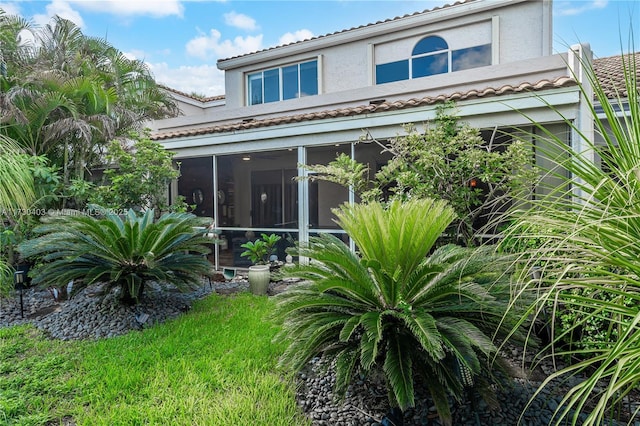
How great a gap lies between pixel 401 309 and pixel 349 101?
366 inches

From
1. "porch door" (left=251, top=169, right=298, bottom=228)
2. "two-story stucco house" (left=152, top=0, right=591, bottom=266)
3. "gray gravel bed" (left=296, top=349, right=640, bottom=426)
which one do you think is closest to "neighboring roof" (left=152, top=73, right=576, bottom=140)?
"two-story stucco house" (left=152, top=0, right=591, bottom=266)

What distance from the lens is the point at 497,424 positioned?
3084mm

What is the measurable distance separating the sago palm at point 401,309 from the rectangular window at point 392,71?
9.88 metres

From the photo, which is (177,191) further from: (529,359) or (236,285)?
(529,359)

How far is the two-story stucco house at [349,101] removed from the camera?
7.24 m

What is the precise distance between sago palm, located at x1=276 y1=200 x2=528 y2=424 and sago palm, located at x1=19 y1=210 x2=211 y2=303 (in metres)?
3.32

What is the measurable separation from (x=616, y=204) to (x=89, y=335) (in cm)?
685

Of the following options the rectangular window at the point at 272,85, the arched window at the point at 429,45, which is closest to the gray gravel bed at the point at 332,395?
the rectangular window at the point at 272,85

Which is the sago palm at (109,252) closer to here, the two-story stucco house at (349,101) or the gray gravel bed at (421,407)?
the two-story stucco house at (349,101)

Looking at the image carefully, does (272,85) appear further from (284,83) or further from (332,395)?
(332,395)

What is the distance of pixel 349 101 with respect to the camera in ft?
37.4

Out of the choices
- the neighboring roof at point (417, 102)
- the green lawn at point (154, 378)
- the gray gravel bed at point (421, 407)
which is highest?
the neighboring roof at point (417, 102)

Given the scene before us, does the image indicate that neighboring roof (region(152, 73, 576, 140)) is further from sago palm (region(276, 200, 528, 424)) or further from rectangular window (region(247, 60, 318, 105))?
rectangular window (region(247, 60, 318, 105))

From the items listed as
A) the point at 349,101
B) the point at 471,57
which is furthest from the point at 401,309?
the point at 471,57
